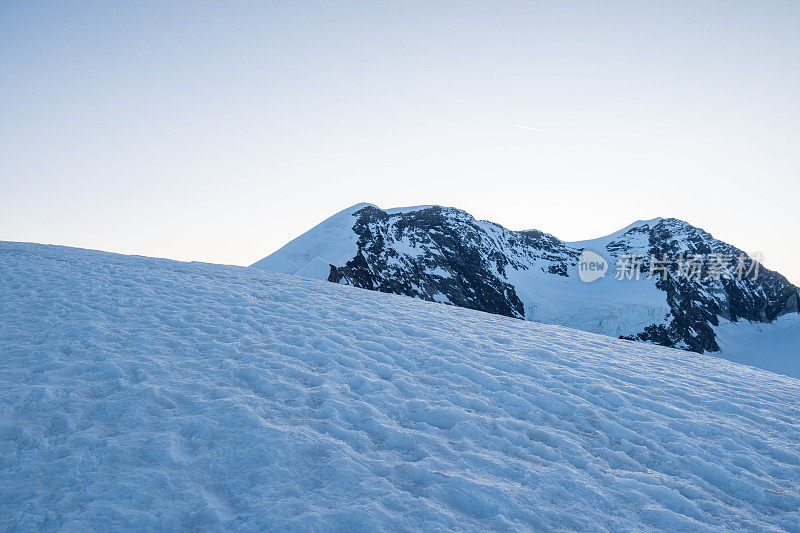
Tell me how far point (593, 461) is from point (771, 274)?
154 metres

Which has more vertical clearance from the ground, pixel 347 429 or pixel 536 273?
pixel 536 273

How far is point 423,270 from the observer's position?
7969 centimetres

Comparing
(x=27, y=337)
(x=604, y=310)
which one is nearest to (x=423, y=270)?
(x=604, y=310)

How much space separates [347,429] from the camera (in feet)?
18.9

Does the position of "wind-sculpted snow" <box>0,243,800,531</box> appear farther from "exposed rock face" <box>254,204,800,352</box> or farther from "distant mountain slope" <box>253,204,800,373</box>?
"distant mountain slope" <box>253,204,800,373</box>

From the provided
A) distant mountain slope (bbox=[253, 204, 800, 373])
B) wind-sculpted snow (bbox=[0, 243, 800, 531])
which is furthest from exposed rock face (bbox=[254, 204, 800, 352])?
wind-sculpted snow (bbox=[0, 243, 800, 531])

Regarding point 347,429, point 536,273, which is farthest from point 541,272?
point 347,429

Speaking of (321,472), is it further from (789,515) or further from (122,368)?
(789,515)

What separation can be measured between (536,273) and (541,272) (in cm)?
175

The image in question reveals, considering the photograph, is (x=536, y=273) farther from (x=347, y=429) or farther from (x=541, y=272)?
(x=347, y=429)

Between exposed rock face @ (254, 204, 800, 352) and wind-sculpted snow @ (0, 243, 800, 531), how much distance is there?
40473 mm

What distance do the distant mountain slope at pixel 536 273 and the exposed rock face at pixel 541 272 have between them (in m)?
0.27

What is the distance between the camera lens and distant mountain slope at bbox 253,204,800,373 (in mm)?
66125

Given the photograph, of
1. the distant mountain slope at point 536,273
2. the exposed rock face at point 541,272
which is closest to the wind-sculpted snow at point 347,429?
the exposed rock face at point 541,272
